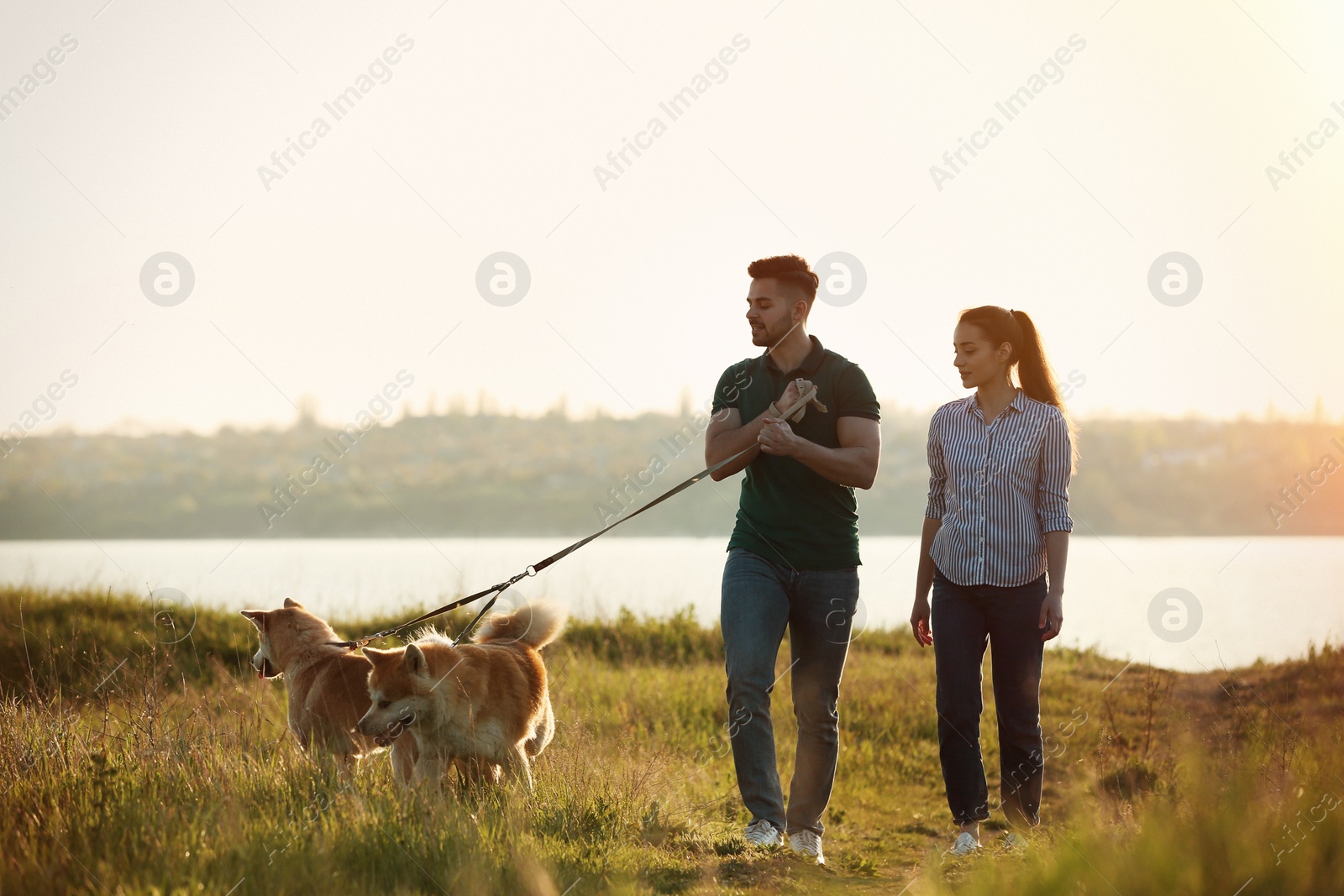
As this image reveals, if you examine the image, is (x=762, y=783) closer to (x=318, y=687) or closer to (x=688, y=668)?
(x=318, y=687)

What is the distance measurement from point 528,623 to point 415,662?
94 centimetres

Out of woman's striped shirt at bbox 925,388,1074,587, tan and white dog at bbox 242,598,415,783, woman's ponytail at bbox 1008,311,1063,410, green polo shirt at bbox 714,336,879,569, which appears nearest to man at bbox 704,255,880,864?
green polo shirt at bbox 714,336,879,569

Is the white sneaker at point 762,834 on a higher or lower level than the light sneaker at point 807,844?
higher

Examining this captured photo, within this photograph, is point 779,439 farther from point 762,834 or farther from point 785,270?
point 762,834

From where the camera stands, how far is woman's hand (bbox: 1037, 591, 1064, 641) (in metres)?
4.71

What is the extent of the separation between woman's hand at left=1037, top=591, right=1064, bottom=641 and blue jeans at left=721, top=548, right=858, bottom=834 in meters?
0.89

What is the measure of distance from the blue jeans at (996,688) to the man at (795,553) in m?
0.53

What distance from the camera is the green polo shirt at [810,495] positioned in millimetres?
5102

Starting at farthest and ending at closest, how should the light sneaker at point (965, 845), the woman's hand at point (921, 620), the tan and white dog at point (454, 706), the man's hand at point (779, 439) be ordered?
the woman's hand at point (921, 620) → the tan and white dog at point (454, 706) → the man's hand at point (779, 439) → the light sneaker at point (965, 845)

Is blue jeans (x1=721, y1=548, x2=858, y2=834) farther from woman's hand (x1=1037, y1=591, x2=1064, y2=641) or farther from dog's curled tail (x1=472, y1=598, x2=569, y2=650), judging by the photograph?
dog's curled tail (x1=472, y1=598, x2=569, y2=650)

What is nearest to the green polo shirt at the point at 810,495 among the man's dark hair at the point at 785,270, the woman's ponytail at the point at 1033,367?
the man's dark hair at the point at 785,270

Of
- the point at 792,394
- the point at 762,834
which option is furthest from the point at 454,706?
the point at 792,394

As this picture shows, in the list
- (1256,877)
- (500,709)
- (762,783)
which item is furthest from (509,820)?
(1256,877)

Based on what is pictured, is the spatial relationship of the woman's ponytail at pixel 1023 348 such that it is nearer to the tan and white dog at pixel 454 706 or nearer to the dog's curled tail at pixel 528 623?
the dog's curled tail at pixel 528 623
